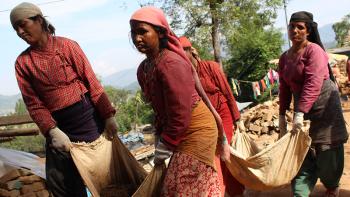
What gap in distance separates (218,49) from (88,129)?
17068 mm

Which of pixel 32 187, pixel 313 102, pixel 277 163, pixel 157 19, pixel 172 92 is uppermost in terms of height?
pixel 157 19

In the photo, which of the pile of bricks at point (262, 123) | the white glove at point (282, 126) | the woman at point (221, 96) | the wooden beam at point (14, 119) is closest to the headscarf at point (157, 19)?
the woman at point (221, 96)

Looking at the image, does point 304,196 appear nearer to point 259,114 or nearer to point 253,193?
point 253,193

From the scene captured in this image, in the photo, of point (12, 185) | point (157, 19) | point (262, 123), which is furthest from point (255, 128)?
point (157, 19)

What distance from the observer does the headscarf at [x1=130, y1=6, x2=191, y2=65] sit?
7.25 ft

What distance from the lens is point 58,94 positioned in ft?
9.29

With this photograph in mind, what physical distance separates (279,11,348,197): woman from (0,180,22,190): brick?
3.00 meters

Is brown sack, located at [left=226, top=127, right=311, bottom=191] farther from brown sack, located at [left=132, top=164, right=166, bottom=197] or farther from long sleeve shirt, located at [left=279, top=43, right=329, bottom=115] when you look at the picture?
brown sack, located at [left=132, top=164, right=166, bottom=197]

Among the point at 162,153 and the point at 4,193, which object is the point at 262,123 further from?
the point at 162,153

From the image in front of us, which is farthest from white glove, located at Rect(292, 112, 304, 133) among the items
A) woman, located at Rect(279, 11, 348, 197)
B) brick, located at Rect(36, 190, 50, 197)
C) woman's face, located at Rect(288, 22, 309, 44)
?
brick, located at Rect(36, 190, 50, 197)

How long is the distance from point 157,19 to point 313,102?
1711 millimetres

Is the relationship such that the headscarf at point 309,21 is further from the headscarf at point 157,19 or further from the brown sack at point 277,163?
the headscarf at point 157,19

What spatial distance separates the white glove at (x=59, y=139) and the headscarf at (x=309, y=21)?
2057 mm

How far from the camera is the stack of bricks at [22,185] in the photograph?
446 centimetres
